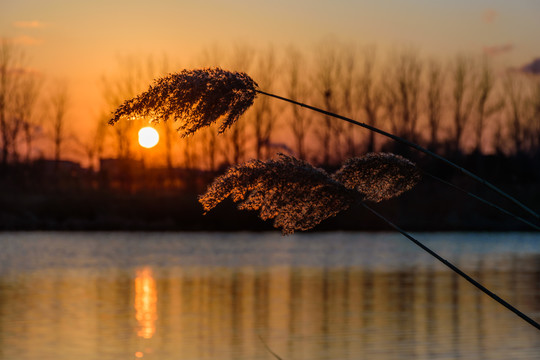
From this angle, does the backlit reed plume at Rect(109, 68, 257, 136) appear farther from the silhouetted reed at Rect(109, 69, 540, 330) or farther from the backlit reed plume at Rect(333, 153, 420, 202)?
the backlit reed plume at Rect(333, 153, 420, 202)

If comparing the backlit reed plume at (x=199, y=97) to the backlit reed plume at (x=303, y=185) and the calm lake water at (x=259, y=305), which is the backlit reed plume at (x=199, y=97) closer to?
the backlit reed plume at (x=303, y=185)

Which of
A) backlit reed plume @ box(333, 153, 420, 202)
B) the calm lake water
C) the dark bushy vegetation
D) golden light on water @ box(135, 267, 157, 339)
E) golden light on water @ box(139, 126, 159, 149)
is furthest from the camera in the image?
golden light on water @ box(139, 126, 159, 149)

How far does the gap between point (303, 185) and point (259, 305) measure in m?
10.5

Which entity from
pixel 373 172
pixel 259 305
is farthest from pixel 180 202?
pixel 373 172

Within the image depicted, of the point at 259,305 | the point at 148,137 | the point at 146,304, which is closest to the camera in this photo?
the point at 259,305

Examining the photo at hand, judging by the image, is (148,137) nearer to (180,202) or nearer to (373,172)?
(180,202)

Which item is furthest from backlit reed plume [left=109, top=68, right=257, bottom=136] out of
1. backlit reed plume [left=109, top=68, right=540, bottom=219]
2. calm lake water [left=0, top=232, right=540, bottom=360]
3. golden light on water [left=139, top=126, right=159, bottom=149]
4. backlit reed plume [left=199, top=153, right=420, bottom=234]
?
golden light on water [left=139, top=126, right=159, bottom=149]

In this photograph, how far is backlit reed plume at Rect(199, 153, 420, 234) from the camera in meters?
6.08

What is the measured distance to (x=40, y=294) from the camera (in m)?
18.4

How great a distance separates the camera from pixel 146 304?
1655 cm

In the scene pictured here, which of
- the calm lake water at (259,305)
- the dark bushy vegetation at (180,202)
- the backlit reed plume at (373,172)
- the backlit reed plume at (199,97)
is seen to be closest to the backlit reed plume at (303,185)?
the backlit reed plume at (373,172)

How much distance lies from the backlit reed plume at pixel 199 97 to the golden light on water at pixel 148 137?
54757 millimetres

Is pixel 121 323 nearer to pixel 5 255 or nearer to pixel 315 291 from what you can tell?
pixel 315 291

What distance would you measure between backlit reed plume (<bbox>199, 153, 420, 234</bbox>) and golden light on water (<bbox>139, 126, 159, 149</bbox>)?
180 ft
